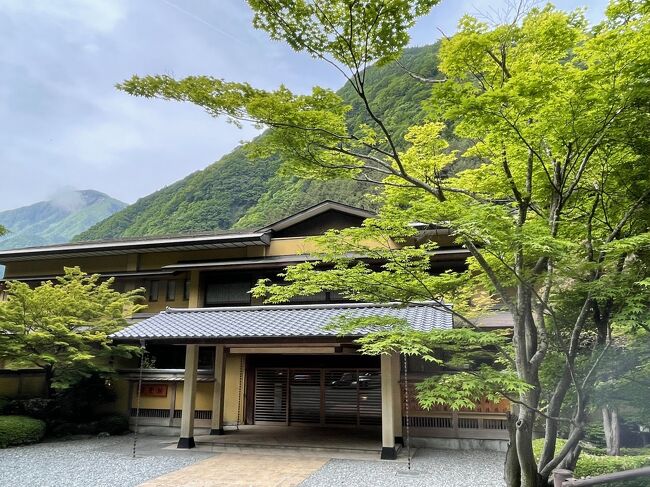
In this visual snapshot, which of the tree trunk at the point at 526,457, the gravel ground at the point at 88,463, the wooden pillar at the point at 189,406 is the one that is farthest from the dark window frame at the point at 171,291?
the tree trunk at the point at 526,457

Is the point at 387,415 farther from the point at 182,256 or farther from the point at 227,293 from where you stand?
the point at 182,256

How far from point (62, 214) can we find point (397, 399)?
14009cm

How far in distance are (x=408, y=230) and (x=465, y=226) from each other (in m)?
1.18

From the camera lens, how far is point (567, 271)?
201 inches

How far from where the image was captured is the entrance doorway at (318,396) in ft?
45.8

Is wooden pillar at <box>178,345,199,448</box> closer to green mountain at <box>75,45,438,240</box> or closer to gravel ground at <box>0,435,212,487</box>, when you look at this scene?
gravel ground at <box>0,435,212,487</box>

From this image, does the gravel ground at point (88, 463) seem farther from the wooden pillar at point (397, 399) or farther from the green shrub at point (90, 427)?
the wooden pillar at point (397, 399)

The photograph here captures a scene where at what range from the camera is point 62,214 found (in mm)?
128000

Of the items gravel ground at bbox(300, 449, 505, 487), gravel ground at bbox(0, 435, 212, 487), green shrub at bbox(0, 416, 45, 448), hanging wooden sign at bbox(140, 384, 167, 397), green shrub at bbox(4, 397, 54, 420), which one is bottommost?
gravel ground at bbox(0, 435, 212, 487)

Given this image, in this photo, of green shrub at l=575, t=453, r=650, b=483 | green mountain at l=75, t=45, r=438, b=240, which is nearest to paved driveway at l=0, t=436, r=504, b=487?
green shrub at l=575, t=453, r=650, b=483

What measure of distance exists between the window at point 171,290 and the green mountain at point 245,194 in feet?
59.7

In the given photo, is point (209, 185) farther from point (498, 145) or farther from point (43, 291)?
point (498, 145)

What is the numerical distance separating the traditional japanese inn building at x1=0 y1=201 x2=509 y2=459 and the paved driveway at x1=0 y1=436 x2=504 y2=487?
1.35 m

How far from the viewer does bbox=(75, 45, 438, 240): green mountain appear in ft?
122
